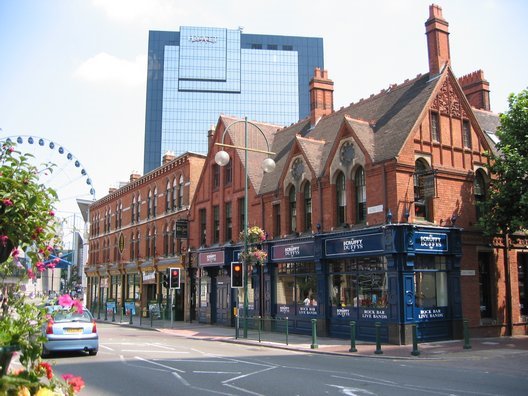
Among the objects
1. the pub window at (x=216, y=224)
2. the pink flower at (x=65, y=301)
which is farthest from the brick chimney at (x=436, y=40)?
the pink flower at (x=65, y=301)

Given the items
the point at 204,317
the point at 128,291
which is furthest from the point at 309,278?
the point at 128,291

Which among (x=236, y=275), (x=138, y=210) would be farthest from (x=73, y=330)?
(x=138, y=210)

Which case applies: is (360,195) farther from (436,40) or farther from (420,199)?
(436,40)

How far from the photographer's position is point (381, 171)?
845 inches

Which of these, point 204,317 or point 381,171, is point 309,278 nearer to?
point 381,171

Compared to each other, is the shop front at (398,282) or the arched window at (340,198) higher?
the arched window at (340,198)

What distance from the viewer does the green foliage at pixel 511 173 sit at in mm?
20625

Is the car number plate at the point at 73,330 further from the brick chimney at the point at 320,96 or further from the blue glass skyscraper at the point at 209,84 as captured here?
the blue glass skyscraper at the point at 209,84

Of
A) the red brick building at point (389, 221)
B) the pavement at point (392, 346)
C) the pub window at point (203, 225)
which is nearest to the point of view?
the pavement at point (392, 346)

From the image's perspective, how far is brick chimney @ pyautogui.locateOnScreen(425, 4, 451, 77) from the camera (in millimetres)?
23453

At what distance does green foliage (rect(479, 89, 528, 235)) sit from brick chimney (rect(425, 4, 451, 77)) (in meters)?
3.67

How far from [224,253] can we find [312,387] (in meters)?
20.1

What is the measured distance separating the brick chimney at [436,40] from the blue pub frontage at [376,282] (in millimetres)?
7522

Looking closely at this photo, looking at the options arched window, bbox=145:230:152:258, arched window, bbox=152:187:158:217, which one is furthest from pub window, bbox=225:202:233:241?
arched window, bbox=145:230:152:258
